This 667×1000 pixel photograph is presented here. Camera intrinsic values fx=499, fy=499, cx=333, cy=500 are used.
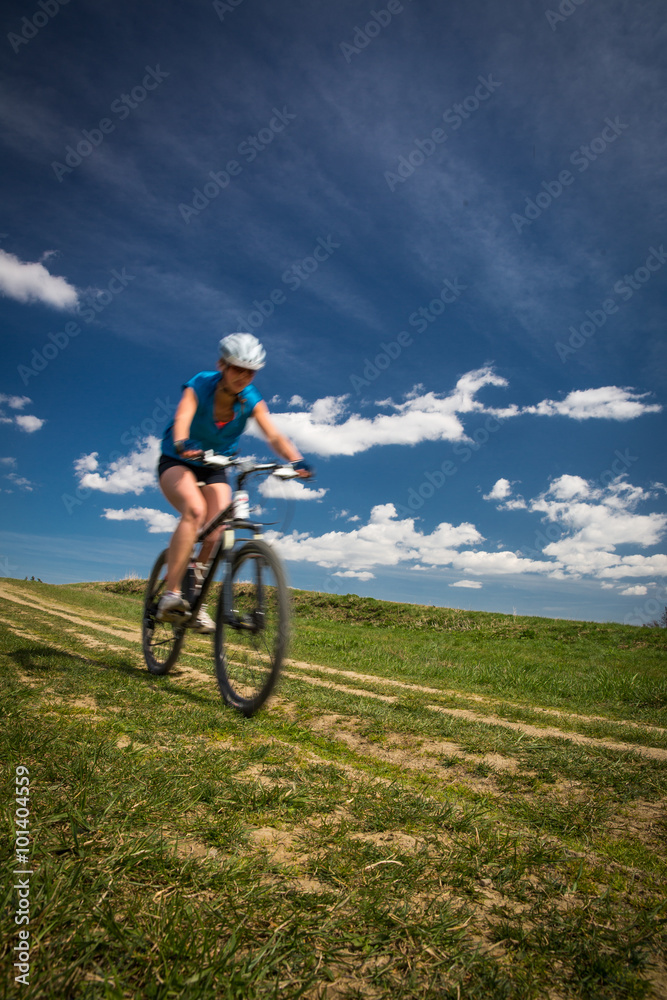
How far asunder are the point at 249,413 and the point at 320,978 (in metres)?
4.65

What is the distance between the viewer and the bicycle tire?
6070mm

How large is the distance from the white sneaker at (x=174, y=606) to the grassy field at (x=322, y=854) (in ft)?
2.66

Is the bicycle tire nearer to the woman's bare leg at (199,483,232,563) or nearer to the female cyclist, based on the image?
the female cyclist

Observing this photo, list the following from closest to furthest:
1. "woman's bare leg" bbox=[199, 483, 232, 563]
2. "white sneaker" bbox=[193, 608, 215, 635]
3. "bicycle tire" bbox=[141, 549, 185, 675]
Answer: "white sneaker" bbox=[193, 608, 215, 635] → "woman's bare leg" bbox=[199, 483, 232, 563] → "bicycle tire" bbox=[141, 549, 185, 675]

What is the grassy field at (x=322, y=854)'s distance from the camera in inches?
53.4

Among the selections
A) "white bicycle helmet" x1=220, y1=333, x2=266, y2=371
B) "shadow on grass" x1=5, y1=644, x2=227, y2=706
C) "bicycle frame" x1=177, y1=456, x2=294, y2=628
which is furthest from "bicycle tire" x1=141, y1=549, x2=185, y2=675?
"white bicycle helmet" x1=220, y1=333, x2=266, y2=371

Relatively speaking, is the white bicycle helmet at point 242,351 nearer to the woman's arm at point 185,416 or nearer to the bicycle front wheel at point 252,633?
the woman's arm at point 185,416

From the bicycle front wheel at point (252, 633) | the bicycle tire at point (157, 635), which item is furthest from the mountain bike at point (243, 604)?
the bicycle tire at point (157, 635)

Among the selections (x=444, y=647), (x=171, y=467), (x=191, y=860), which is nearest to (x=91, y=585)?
(x=444, y=647)

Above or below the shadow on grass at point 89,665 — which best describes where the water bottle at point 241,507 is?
above

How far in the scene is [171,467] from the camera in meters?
5.22

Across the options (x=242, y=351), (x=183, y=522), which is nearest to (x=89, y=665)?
(x=183, y=522)

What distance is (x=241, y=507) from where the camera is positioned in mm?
4852

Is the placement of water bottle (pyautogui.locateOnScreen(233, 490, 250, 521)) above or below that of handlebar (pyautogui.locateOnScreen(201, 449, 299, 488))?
below
